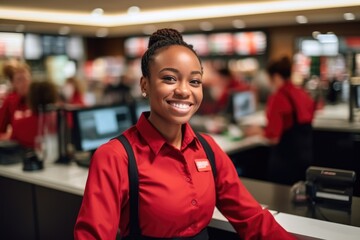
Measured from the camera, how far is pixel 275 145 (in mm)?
→ 3918

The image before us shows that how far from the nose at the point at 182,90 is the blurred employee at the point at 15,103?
2.31 meters

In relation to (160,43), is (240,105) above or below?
below

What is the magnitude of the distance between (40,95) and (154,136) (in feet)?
6.53

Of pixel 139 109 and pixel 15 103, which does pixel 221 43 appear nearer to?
pixel 139 109

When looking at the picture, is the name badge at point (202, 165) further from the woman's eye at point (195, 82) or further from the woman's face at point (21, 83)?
the woman's face at point (21, 83)

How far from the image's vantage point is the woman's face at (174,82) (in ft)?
4.81

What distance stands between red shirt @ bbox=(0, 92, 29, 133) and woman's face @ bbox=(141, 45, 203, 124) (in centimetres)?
229

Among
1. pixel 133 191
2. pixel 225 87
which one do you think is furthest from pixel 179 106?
pixel 225 87

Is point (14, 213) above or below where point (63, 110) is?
below

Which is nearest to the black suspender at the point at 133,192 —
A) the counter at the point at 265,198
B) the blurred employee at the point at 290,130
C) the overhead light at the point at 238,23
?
the counter at the point at 265,198

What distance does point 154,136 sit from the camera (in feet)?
5.04

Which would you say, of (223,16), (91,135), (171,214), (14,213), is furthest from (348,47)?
(171,214)

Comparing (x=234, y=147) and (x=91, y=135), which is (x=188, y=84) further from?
(x=234, y=147)

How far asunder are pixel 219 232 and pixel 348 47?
6.80 metres
